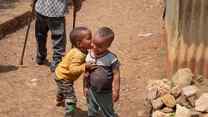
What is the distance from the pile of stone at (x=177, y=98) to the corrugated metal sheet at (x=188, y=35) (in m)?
0.16

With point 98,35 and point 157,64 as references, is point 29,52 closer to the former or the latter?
point 157,64

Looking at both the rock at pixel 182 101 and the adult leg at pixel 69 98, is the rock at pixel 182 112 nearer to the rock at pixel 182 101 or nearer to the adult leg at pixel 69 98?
the rock at pixel 182 101

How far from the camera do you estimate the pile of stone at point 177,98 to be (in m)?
5.43

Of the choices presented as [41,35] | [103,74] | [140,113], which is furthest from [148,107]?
[41,35]

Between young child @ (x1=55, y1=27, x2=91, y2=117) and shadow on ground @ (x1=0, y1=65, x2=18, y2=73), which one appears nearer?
young child @ (x1=55, y1=27, x2=91, y2=117)

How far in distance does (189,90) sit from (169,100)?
23cm

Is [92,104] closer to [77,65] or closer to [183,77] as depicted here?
[77,65]

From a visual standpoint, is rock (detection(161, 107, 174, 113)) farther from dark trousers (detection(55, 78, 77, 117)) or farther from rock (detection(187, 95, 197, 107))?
dark trousers (detection(55, 78, 77, 117))

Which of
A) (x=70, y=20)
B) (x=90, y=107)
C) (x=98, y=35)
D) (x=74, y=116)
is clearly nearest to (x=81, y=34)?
(x=98, y=35)

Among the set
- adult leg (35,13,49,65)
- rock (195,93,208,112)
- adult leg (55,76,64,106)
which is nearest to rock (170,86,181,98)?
rock (195,93,208,112)

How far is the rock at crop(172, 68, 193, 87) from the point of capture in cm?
582

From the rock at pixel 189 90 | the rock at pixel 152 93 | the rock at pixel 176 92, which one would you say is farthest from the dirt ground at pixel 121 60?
the rock at pixel 189 90

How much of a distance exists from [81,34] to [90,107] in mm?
763

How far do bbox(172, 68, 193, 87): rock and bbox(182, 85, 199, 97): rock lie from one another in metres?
0.10
